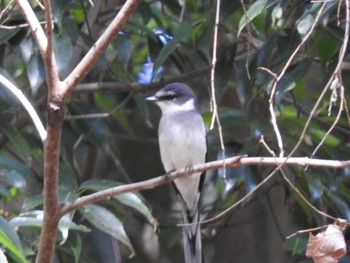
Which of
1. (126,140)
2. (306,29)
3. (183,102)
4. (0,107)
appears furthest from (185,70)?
(306,29)

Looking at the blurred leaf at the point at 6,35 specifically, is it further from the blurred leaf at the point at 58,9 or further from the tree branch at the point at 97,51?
the tree branch at the point at 97,51

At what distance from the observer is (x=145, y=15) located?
4816mm

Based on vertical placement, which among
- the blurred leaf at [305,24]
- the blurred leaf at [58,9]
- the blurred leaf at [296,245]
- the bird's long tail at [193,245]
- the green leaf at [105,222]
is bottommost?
the bird's long tail at [193,245]

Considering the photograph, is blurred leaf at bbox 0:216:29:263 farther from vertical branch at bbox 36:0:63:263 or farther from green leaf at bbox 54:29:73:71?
green leaf at bbox 54:29:73:71

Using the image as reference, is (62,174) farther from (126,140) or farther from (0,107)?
(126,140)

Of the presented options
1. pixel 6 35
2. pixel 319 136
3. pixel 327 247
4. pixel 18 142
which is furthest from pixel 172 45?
pixel 327 247

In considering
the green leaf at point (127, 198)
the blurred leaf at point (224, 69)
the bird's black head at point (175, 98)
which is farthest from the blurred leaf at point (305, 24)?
the bird's black head at point (175, 98)

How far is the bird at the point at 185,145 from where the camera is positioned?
472 cm

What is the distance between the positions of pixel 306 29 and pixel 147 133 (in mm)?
2527

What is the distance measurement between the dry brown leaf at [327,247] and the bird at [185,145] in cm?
198

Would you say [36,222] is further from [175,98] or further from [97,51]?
[175,98]

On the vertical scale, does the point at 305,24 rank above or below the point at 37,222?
above

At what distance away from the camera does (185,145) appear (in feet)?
15.5

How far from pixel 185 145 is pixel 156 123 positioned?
1.33m
